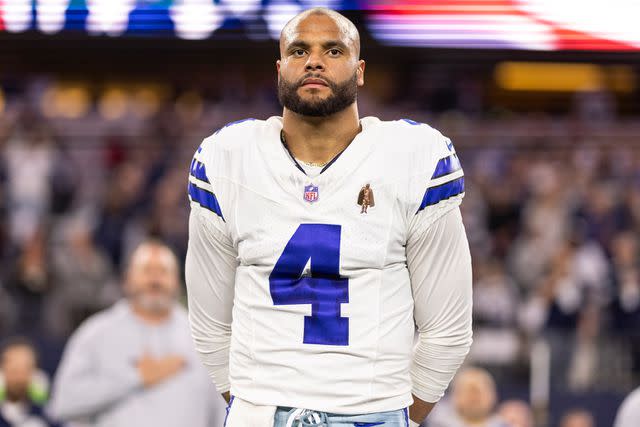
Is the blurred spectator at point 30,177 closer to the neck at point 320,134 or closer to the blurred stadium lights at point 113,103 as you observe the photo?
the blurred stadium lights at point 113,103

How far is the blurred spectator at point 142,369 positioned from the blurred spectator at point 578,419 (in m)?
2.26

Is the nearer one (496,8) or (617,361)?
(496,8)

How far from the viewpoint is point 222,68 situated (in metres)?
11.1

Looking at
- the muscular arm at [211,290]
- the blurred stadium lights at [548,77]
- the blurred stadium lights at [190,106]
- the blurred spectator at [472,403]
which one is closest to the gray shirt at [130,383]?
the blurred spectator at [472,403]

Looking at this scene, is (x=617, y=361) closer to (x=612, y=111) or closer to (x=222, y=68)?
(x=612, y=111)

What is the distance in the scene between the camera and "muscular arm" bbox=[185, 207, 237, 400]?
244 cm

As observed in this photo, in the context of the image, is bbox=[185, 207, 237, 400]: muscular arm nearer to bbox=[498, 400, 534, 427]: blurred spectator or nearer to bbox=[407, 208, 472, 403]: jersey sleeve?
bbox=[407, 208, 472, 403]: jersey sleeve

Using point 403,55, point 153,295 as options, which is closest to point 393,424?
point 153,295

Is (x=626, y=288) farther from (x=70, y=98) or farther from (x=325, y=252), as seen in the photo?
(x=70, y=98)

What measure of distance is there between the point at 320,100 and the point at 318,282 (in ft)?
1.16

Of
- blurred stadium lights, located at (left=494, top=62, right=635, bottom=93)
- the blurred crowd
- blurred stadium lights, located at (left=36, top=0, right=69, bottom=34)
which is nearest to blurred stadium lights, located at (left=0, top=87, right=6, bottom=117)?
the blurred crowd

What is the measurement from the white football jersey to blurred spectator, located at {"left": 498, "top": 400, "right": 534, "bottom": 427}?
137 inches

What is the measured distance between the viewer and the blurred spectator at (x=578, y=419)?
6.25 metres

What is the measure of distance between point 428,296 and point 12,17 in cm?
323
